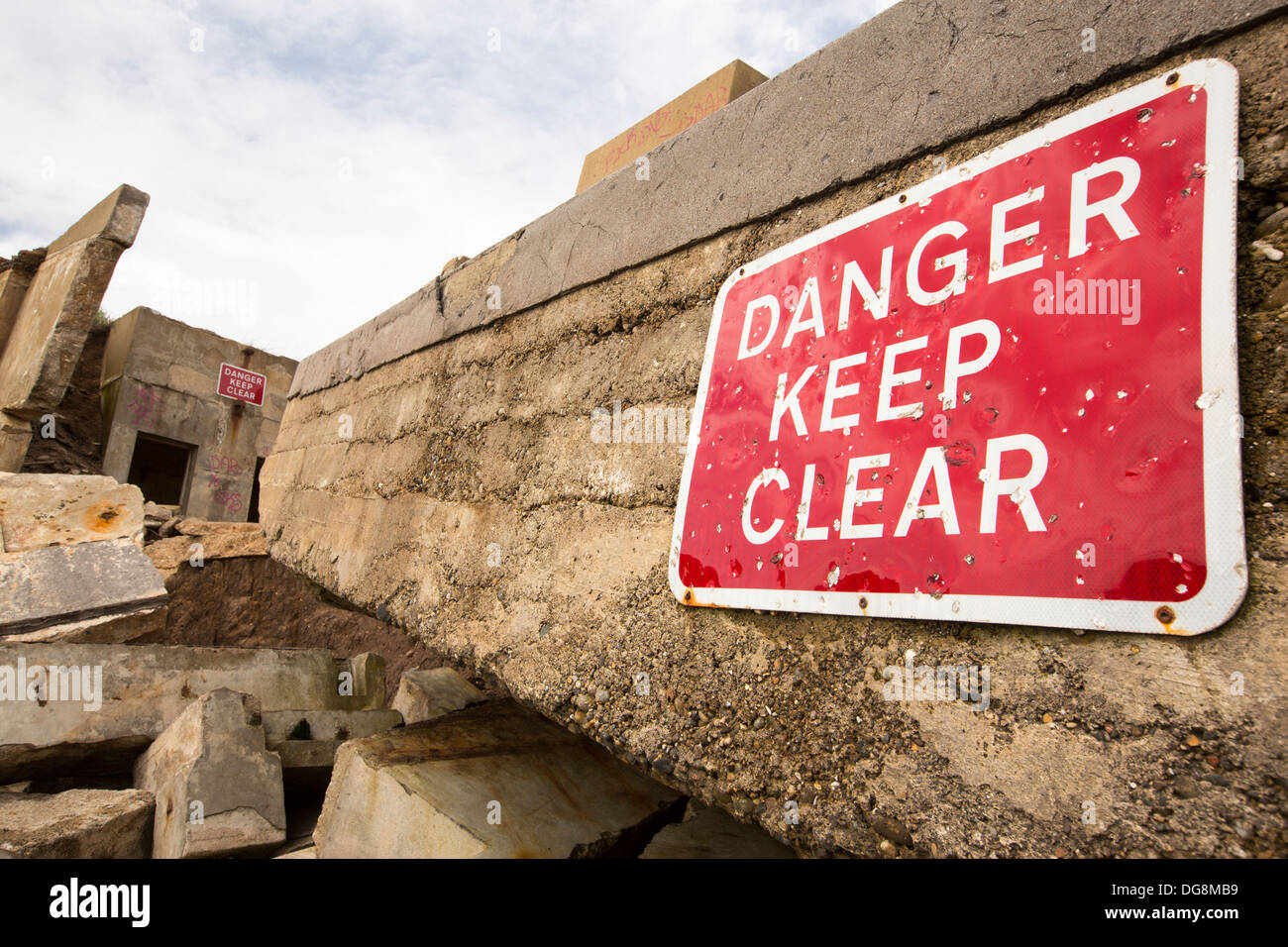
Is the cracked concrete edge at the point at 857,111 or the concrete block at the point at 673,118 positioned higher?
the concrete block at the point at 673,118

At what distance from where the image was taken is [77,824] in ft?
6.59

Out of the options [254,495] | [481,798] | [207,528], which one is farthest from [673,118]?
[254,495]

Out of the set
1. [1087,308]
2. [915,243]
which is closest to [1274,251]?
[1087,308]

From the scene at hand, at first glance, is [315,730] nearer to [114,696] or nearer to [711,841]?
[114,696]

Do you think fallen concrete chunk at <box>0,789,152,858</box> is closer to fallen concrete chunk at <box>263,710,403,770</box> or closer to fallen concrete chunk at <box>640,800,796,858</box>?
fallen concrete chunk at <box>263,710,403,770</box>

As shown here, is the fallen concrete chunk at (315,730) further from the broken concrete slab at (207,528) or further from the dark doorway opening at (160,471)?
the dark doorway opening at (160,471)

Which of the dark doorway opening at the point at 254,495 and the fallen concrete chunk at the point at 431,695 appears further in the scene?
the dark doorway opening at the point at 254,495

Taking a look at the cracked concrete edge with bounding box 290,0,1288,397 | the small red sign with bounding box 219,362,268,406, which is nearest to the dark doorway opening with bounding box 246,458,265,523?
the small red sign with bounding box 219,362,268,406

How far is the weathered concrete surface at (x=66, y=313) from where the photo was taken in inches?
278

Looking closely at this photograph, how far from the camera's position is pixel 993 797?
100 cm

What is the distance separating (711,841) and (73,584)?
3.33m

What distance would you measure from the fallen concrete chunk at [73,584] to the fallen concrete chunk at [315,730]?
1420 mm

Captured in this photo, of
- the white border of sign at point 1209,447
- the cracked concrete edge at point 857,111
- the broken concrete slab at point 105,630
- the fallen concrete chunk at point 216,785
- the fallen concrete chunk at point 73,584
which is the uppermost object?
the cracked concrete edge at point 857,111

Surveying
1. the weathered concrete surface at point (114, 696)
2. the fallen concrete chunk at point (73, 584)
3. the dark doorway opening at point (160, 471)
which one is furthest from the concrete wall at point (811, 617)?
the dark doorway opening at point (160, 471)
